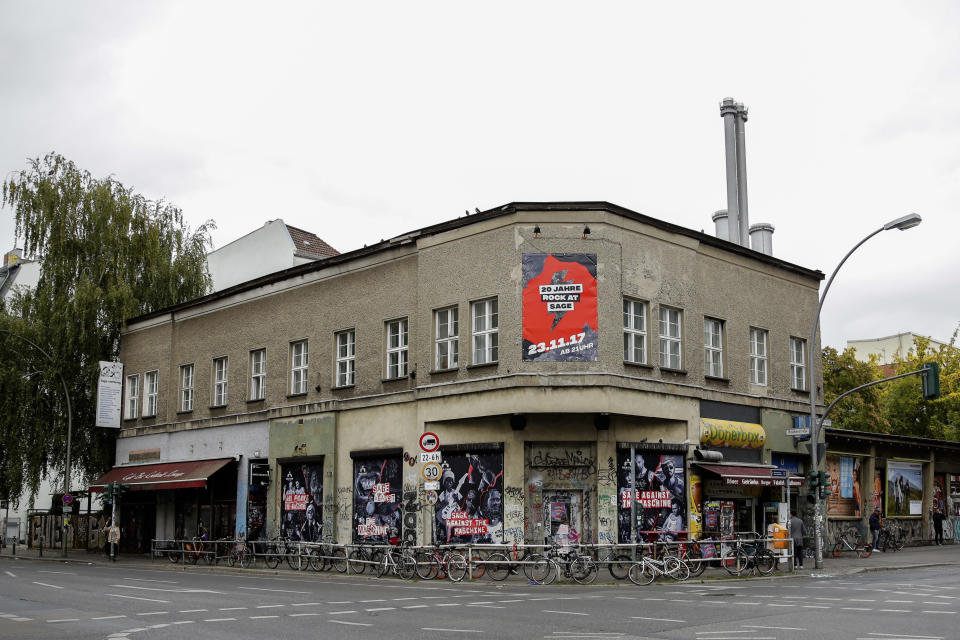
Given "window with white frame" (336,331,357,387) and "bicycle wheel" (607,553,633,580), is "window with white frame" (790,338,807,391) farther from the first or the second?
"window with white frame" (336,331,357,387)

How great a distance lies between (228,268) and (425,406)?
24530 mm

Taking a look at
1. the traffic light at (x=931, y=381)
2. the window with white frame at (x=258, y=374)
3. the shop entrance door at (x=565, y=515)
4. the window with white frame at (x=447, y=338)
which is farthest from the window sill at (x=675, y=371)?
the window with white frame at (x=258, y=374)

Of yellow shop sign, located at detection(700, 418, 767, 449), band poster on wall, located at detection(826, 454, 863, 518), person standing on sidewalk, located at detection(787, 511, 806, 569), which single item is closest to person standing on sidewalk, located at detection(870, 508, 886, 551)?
band poster on wall, located at detection(826, 454, 863, 518)

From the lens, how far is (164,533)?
3616cm

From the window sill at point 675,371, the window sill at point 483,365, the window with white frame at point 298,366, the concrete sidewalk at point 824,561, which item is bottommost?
the concrete sidewalk at point 824,561

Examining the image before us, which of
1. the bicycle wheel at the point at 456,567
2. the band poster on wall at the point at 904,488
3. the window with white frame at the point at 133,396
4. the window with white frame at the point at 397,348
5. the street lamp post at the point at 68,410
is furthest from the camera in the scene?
the window with white frame at the point at 133,396

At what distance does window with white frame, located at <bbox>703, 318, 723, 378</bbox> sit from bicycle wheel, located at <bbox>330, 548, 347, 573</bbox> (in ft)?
36.6

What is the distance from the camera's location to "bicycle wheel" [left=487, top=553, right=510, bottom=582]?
2230 cm

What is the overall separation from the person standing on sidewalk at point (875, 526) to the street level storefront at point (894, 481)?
0.45m

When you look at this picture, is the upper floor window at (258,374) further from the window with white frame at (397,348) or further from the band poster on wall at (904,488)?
the band poster on wall at (904,488)

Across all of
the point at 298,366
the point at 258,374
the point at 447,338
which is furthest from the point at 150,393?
the point at 447,338

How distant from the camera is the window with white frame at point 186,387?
36.2 metres

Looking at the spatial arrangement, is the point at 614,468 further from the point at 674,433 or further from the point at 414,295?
the point at 414,295

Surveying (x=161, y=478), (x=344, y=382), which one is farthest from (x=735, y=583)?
(x=161, y=478)
